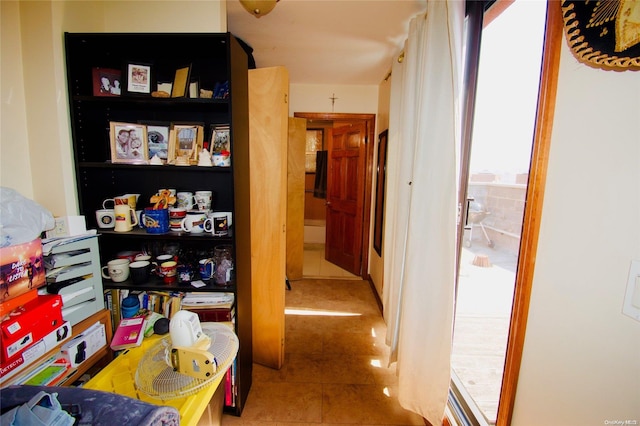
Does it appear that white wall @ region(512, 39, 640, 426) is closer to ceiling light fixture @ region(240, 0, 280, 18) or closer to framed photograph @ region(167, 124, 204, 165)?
ceiling light fixture @ region(240, 0, 280, 18)

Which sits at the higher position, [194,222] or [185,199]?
[185,199]

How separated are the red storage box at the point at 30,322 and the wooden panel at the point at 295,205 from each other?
2526 mm

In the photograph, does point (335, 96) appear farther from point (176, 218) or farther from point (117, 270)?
point (117, 270)

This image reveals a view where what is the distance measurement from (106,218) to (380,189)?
2.47m

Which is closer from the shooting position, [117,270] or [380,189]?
[117,270]

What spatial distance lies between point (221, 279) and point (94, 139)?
3.33 ft

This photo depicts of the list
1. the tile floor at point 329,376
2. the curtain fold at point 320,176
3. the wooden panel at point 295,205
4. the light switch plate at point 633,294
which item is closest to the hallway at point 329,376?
the tile floor at point 329,376

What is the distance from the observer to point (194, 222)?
53.7 inches

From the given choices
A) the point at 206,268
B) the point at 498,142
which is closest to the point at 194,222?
the point at 206,268

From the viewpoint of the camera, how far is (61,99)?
48.4 inches

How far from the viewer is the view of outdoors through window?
1261mm

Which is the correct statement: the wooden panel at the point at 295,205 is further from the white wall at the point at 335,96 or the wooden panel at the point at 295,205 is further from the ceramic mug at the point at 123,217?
the ceramic mug at the point at 123,217

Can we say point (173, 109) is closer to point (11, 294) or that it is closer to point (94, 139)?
point (94, 139)

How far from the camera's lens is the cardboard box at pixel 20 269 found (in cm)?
83
